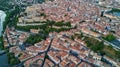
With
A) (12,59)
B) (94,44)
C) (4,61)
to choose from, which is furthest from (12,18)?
(94,44)

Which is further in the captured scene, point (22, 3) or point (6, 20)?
point (22, 3)

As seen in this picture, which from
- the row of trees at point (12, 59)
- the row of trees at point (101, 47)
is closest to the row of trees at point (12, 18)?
the row of trees at point (12, 59)

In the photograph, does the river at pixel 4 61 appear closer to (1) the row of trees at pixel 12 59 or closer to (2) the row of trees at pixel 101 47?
(1) the row of trees at pixel 12 59

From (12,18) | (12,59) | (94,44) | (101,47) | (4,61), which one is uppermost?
(12,18)

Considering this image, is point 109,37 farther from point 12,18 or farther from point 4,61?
point 12,18

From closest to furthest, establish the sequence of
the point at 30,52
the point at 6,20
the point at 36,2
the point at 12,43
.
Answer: the point at 30,52, the point at 12,43, the point at 6,20, the point at 36,2

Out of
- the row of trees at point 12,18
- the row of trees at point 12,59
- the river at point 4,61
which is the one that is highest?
the row of trees at point 12,18

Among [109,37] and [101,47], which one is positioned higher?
[109,37]

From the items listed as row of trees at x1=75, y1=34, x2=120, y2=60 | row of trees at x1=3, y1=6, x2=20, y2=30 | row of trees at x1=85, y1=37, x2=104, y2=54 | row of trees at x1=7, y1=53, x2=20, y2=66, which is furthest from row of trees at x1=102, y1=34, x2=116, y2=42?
row of trees at x1=3, y1=6, x2=20, y2=30

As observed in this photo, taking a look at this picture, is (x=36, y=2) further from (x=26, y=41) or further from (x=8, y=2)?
(x=26, y=41)

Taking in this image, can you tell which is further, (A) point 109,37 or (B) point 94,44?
(A) point 109,37

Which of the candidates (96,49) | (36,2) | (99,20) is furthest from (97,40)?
(36,2)
